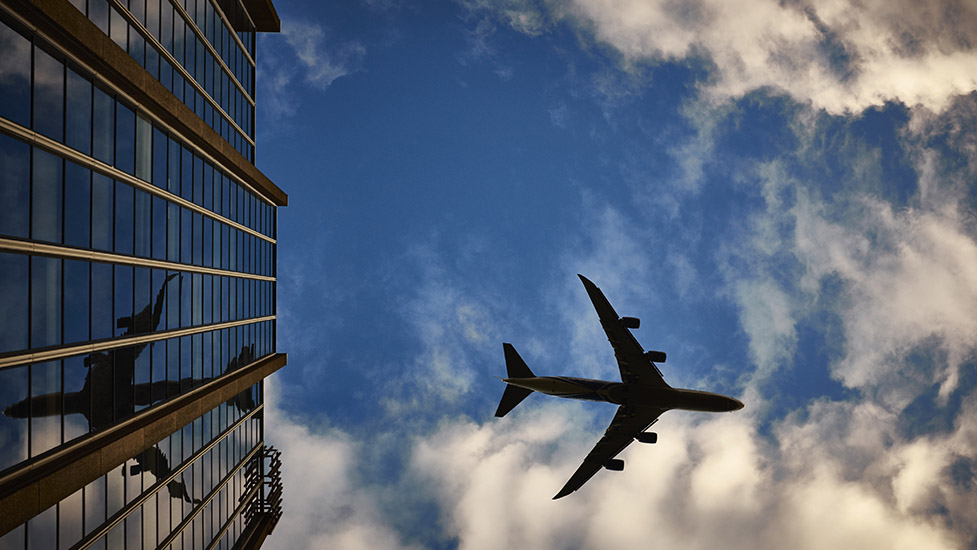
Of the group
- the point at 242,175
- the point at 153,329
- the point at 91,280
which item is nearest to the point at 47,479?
the point at 91,280

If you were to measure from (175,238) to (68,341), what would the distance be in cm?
889

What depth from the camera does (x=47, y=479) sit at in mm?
14188

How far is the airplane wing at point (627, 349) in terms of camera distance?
32.2 m

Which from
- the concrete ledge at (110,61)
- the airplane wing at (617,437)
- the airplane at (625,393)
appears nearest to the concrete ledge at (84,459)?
the concrete ledge at (110,61)

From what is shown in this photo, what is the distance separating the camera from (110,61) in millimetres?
16828

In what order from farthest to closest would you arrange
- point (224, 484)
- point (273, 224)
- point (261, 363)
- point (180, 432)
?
point (273, 224) < point (261, 363) < point (224, 484) < point (180, 432)

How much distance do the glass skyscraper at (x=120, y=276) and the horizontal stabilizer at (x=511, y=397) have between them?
58.5ft

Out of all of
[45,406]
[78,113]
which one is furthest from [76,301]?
[78,113]

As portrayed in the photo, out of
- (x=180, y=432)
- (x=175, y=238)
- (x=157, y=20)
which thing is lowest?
(x=180, y=432)

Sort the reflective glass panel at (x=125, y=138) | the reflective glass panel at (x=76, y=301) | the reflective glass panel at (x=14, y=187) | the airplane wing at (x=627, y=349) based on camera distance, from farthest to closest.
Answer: the airplane wing at (x=627, y=349) < the reflective glass panel at (x=125, y=138) < the reflective glass panel at (x=76, y=301) < the reflective glass panel at (x=14, y=187)

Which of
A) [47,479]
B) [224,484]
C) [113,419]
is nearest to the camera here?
[47,479]

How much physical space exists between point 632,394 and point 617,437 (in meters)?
4.10

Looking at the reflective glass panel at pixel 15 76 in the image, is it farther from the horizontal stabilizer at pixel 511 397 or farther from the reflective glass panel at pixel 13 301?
the horizontal stabilizer at pixel 511 397

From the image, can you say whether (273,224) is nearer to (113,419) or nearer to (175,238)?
(175,238)
